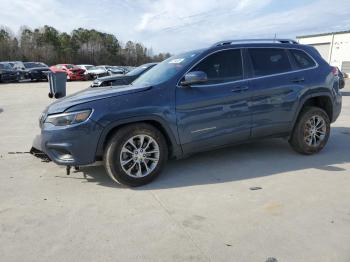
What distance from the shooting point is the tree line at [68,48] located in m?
51.9

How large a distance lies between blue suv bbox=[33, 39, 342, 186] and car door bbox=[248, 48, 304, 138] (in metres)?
0.01

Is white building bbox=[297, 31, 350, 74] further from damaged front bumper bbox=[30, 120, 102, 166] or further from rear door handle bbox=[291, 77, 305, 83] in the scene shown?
damaged front bumper bbox=[30, 120, 102, 166]

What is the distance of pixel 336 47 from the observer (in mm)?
41156

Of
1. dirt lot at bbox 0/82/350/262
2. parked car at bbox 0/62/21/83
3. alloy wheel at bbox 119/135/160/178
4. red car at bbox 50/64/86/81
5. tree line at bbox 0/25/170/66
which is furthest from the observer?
tree line at bbox 0/25/170/66

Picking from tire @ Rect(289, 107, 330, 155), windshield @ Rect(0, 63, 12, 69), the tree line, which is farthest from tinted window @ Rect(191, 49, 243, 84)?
the tree line

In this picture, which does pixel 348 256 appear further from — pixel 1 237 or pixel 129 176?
pixel 1 237

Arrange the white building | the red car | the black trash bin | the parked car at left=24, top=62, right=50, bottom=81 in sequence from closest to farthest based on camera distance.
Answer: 1. the black trash bin
2. the parked car at left=24, top=62, right=50, bottom=81
3. the red car
4. the white building

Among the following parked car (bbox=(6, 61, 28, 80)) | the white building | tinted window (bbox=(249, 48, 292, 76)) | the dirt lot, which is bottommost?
the dirt lot

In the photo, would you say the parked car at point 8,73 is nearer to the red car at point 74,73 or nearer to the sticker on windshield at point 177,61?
the red car at point 74,73

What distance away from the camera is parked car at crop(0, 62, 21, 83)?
1066 inches

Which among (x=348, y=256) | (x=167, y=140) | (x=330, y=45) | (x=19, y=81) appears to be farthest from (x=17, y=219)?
(x=330, y=45)

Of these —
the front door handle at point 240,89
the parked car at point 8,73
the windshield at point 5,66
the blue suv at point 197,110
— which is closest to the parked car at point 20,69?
the parked car at point 8,73

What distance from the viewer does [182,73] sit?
14.5 ft

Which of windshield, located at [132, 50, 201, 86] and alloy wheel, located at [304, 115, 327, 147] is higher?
windshield, located at [132, 50, 201, 86]
